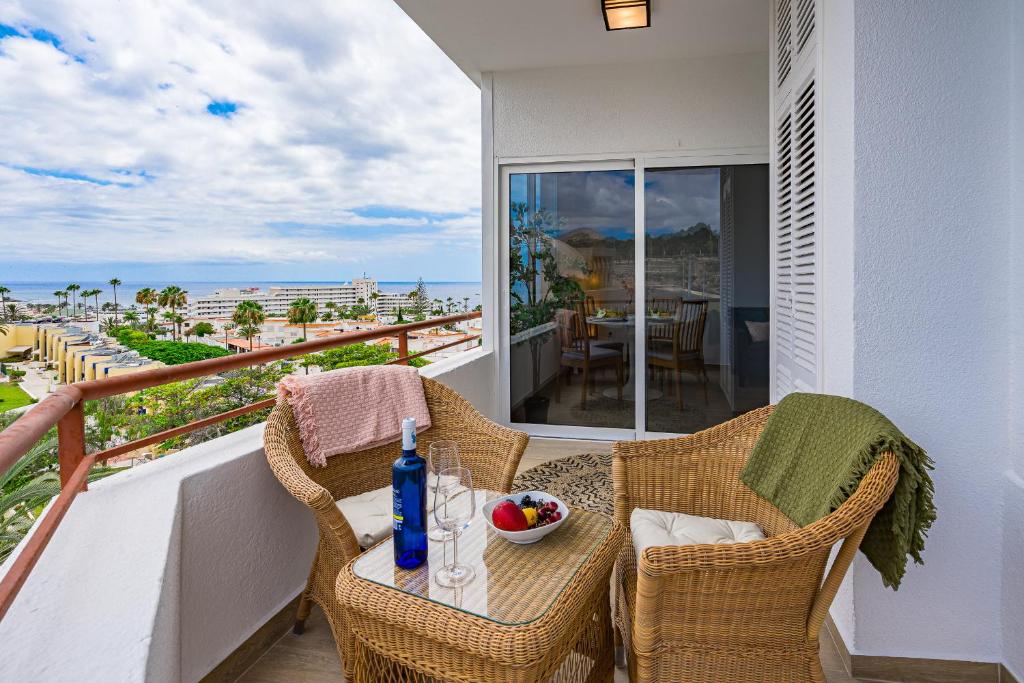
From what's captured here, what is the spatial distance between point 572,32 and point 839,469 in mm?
3137

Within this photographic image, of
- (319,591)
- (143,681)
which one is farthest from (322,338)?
(143,681)

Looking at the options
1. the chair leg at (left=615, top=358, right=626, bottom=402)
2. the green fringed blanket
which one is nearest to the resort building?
the green fringed blanket

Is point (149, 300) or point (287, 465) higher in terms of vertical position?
point (149, 300)

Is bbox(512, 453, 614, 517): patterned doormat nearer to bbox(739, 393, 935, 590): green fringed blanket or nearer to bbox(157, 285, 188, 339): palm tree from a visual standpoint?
bbox(739, 393, 935, 590): green fringed blanket

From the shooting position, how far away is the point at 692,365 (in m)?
4.12

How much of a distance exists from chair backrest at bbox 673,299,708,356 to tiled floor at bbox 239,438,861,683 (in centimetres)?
239

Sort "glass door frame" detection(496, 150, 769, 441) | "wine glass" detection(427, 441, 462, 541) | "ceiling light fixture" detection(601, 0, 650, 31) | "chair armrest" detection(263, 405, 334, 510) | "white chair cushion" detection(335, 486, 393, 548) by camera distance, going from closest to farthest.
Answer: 1. "wine glass" detection(427, 441, 462, 541)
2. "chair armrest" detection(263, 405, 334, 510)
3. "white chair cushion" detection(335, 486, 393, 548)
4. "ceiling light fixture" detection(601, 0, 650, 31)
5. "glass door frame" detection(496, 150, 769, 441)

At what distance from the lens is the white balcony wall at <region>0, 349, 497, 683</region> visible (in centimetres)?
96

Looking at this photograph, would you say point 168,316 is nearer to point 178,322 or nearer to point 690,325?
point 178,322

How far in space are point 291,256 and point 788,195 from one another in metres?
24.0

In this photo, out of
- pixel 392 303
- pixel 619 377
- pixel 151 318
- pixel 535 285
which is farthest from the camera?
pixel 151 318

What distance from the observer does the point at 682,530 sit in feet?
5.45

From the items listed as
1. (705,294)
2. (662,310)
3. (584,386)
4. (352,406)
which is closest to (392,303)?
(584,386)

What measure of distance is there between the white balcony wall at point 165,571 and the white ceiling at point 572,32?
2.67m
